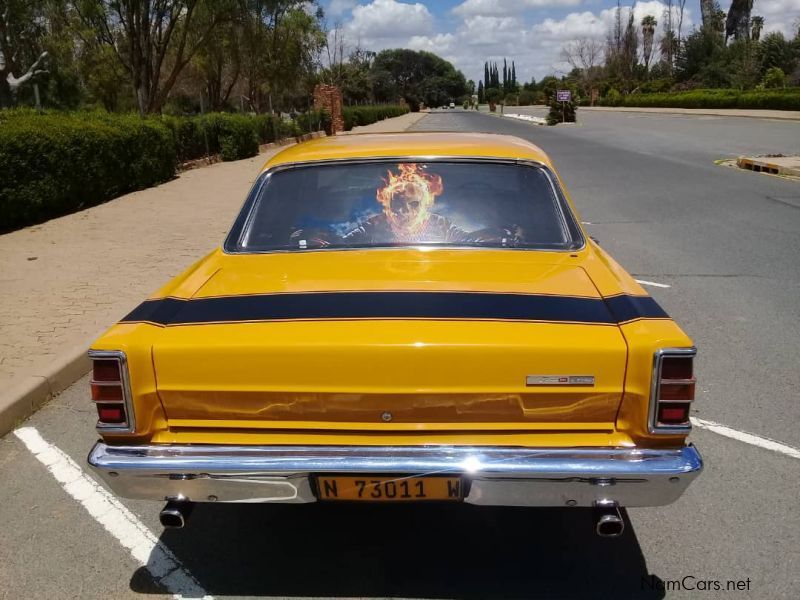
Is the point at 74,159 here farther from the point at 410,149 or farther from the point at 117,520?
the point at 117,520

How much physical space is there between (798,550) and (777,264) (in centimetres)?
562

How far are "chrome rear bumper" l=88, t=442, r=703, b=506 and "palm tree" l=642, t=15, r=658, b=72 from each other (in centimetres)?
10103

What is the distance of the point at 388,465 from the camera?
2414 mm

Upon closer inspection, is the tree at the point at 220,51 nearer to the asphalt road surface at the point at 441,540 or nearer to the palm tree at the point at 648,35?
the asphalt road surface at the point at 441,540

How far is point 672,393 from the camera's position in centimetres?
246

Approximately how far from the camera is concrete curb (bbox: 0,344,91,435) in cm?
435

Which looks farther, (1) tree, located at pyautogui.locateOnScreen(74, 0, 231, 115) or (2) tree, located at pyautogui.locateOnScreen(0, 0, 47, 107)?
(2) tree, located at pyautogui.locateOnScreen(0, 0, 47, 107)

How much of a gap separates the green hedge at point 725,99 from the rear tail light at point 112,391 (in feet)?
157

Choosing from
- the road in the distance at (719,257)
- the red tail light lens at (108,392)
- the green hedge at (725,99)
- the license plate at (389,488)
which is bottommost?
the road in the distance at (719,257)

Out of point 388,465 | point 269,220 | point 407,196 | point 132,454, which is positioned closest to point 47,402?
Result: point 269,220

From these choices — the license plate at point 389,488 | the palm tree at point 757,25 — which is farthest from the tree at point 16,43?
the palm tree at point 757,25

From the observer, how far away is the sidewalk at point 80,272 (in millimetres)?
4980

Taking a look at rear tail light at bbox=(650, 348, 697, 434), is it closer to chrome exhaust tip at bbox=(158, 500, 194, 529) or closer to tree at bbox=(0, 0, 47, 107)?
chrome exhaust tip at bbox=(158, 500, 194, 529)

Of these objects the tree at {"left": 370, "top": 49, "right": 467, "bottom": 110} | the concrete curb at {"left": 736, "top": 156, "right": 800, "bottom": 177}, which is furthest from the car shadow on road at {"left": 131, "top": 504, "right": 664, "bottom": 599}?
the tree at {"left": 370, "top": 49, "right": 467, "bottom": 110}
